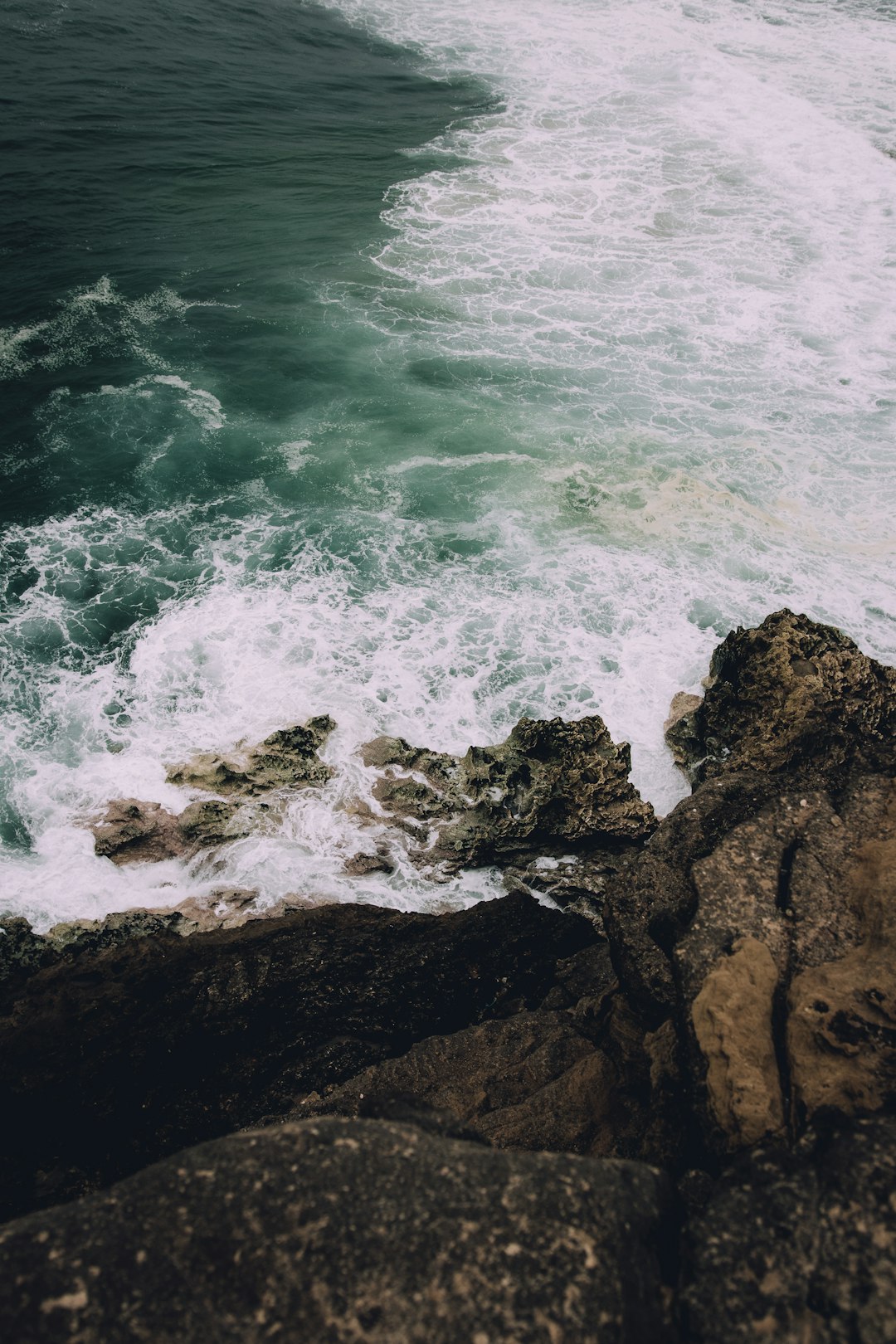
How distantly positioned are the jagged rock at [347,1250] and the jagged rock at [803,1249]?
266 millimetres

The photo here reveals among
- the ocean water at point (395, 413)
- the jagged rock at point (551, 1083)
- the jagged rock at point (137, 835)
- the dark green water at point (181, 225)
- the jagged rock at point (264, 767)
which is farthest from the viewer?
the dark green water at point (181, 225)

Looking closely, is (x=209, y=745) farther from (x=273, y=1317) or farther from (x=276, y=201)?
(x=276, y=201)

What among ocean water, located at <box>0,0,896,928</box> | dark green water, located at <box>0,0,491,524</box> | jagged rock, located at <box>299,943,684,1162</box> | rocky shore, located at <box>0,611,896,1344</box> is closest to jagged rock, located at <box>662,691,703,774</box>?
rocky shore, located at <box>0,611,896,1344</box>

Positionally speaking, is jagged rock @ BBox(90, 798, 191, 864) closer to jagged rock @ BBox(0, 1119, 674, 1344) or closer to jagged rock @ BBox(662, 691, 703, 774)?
jagged rock @ BBox(0, 1119, 674, 1344)

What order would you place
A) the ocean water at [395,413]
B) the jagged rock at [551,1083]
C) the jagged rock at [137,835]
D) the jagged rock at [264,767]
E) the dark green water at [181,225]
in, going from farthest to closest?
the dark green water at [181,225] < the ocean water at [395,413] < the jagged rock at [264,767] < the jagged rock at [137,835] < the jagged rock at [551,1083]

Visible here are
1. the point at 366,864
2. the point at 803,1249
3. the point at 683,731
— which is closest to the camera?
the point at 803,1249

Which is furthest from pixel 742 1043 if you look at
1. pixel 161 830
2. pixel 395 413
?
pixel 395 413

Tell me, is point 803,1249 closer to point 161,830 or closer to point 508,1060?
point 508,1060

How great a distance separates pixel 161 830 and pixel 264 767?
5.11 feet

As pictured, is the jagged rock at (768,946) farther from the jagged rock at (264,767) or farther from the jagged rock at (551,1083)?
the jagged rock at (264,767)

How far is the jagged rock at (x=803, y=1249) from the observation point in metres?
3.60

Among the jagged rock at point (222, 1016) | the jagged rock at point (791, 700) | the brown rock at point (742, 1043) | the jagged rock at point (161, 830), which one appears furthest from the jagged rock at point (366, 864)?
the brown rock at point (742, 1043)

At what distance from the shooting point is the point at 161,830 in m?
10.2

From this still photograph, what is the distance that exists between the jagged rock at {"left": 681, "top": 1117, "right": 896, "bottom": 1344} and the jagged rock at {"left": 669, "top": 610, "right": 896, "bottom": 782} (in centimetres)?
549
